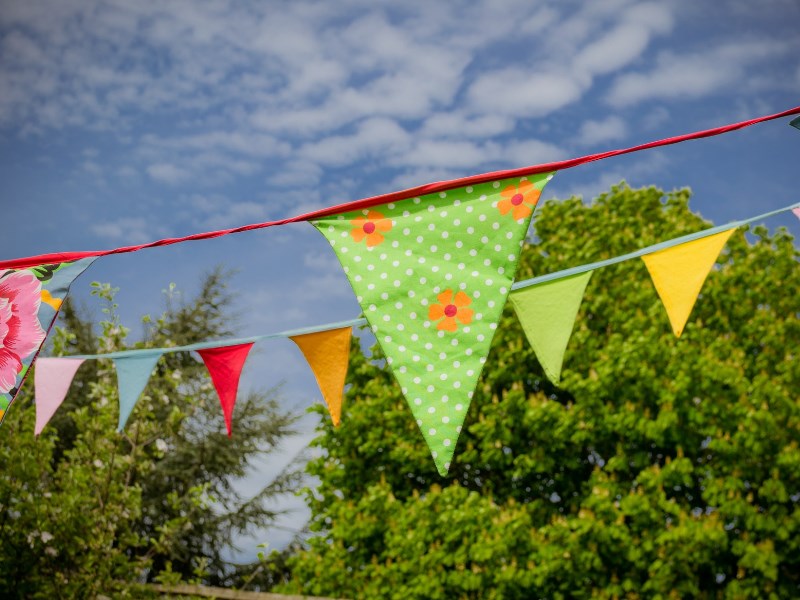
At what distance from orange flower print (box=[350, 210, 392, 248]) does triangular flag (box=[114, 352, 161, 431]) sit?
1851 millimetres

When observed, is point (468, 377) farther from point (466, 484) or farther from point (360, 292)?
point (466, 484)

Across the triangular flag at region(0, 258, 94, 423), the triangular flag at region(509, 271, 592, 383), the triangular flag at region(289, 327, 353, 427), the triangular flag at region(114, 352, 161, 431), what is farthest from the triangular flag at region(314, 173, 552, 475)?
the triangular flag at region(114, 352, 161, 431)

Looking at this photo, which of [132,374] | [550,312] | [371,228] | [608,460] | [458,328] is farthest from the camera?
[608,460]

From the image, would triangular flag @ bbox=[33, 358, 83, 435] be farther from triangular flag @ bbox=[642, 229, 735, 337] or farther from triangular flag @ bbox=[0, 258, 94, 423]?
triangular flag @ bbox=[642, 229, 735, 337]

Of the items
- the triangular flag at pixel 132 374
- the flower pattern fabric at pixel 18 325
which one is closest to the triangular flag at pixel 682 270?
the triangular flag at pixel 132 374

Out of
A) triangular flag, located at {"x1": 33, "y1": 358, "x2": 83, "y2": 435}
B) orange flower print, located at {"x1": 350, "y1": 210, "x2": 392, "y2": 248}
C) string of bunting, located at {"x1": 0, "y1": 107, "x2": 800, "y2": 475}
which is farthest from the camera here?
triangular flag, located at {"x1": 33, "y1": 358, "x2": 83, "y2": 435}

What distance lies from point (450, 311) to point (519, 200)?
526mm

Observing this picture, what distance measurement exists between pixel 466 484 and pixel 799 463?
3.97 metres

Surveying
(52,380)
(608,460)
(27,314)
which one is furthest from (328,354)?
(608,460)

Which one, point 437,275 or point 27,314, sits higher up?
point 27,314

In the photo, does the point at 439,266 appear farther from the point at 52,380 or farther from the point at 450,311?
the point at 52,380

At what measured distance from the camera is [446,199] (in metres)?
3.37

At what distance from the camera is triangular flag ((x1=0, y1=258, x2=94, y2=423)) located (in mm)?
3947

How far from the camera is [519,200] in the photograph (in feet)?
10.7
